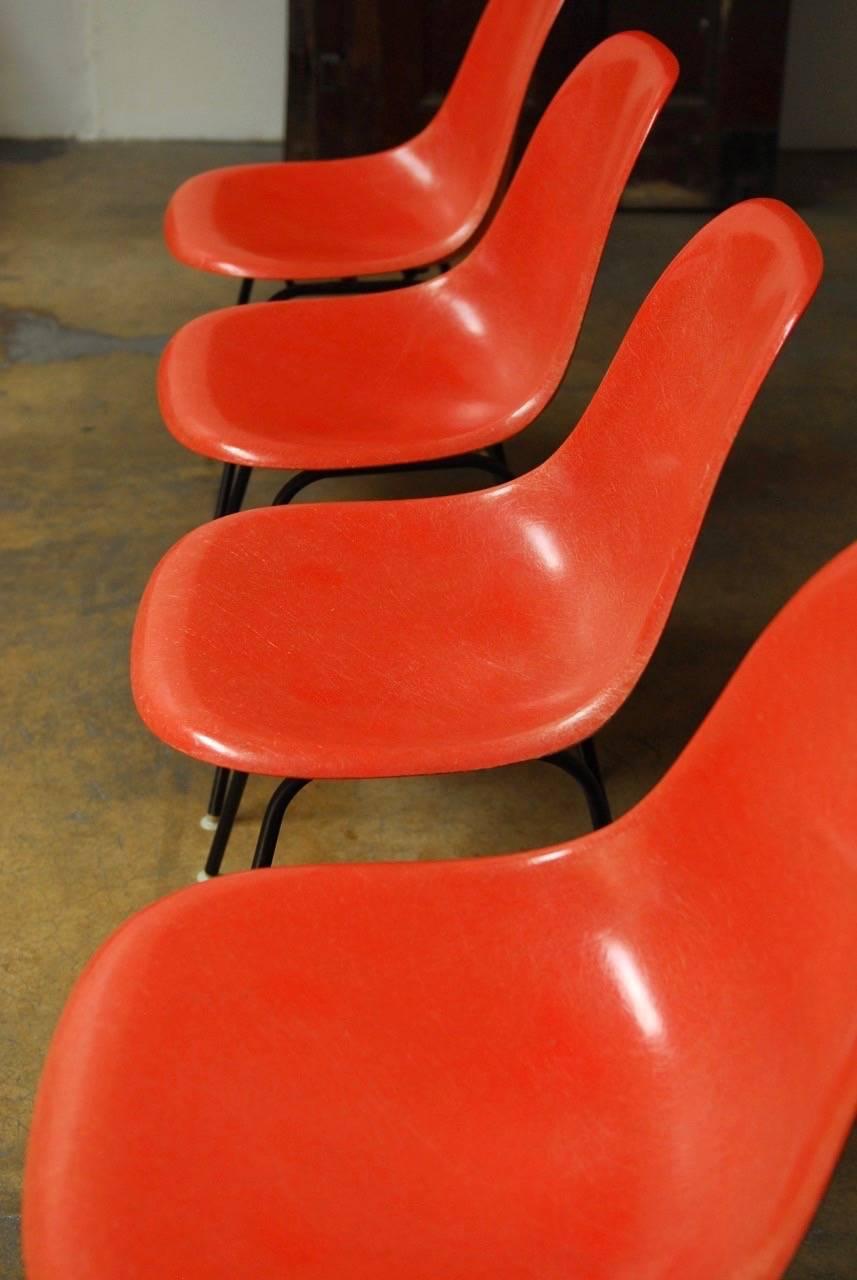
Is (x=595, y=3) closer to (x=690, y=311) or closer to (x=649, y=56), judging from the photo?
(x=649, y=56)

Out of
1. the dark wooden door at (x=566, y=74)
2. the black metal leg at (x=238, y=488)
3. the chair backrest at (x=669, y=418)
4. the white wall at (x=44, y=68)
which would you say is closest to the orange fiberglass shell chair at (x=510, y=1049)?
the chair backrest at (x=669, y=418)

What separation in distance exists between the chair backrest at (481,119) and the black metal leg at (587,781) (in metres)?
1.34

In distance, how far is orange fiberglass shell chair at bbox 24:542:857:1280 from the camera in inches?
35.7

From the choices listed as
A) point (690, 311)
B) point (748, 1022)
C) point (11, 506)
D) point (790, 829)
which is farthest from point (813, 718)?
point (11, 506)

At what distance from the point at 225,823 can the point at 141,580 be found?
38.6 inches

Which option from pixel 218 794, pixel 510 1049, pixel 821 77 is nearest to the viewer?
pixel 510 1049

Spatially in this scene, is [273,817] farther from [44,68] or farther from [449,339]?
[44,68]

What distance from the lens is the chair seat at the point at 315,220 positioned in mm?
2607

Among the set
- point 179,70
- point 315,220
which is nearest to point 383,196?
point 315,220

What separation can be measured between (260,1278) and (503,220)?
5.33 feet

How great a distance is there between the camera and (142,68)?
5195 millimetres

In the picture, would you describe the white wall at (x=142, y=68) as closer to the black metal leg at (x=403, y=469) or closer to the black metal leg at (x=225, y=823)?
the black metal leg at (x=403, y=469)

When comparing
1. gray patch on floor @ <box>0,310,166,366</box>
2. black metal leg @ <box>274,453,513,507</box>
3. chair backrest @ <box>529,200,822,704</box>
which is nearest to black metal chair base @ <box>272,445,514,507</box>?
black metal leg @ <box>274,453,513,507</box>

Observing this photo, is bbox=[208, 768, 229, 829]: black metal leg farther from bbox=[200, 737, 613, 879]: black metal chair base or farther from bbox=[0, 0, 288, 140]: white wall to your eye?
bbox=[0, 0, 288, 140]: white wall
